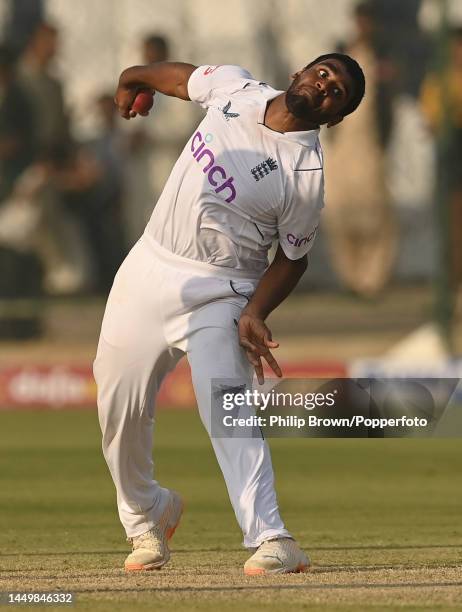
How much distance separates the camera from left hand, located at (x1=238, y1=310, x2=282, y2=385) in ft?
19.0

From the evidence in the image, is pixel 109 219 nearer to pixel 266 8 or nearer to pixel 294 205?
pixel 266 8

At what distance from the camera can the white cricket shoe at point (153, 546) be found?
614 centimetres

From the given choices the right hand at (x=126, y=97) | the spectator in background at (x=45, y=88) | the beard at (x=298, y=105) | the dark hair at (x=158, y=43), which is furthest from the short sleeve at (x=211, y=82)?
the spectator in background at (x=45, y=88)

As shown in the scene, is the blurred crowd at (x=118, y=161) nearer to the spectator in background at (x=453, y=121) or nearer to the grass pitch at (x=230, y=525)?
the spectator in background at (x=453, y=121)

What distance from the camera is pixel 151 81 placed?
627 centimetres

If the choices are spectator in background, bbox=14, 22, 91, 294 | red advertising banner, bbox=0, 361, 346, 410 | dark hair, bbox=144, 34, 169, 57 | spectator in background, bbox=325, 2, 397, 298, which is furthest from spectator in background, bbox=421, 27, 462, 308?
spectator in background, bbox=14, 22, 91, 294

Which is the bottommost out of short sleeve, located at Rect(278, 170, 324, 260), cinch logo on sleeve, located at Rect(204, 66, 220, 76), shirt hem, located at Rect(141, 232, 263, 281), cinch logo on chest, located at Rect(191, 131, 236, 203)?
shirt hem, located at Rect(141, 232, 263, 281)

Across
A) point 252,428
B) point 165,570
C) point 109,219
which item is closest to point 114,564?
point 165,570

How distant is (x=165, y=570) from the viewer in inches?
243

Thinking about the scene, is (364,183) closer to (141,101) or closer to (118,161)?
(118,161)

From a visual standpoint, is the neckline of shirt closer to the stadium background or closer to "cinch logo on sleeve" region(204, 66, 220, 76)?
"cinch logo on sleeve" region(204, 66, 220, 76)

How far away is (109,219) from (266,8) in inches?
104

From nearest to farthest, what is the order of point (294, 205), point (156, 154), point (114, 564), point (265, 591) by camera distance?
point (265, 591), point (294, 205), point (114, 564), point (156, 154)

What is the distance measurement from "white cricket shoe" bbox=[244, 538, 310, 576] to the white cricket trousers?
0.11 feet
